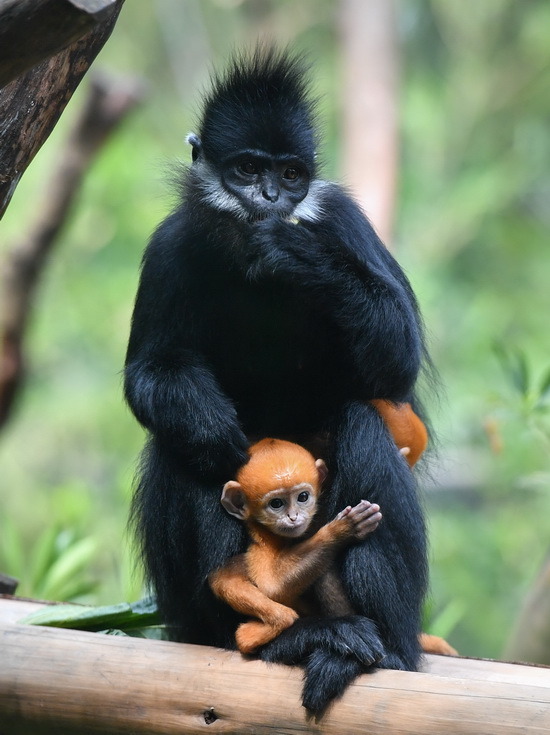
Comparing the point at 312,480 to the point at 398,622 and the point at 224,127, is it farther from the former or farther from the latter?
the point at 224,127

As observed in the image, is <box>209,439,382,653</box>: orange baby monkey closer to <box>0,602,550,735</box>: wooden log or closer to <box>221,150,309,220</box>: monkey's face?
<box>0,602,550,735</box>: wooden log

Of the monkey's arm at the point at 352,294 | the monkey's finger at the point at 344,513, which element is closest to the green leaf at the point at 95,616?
the monkey's finger at the point at 344,513

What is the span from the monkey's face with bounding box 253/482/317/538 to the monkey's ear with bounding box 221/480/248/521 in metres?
0.06

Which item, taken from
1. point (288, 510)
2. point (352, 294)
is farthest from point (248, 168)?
point (288, 510)

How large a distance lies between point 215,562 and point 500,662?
2.95 feet

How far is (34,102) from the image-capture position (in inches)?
91.8

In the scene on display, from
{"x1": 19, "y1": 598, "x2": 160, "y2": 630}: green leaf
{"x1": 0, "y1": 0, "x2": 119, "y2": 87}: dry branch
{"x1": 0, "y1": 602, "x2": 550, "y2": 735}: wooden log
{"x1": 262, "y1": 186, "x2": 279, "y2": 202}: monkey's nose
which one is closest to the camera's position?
{"x1": 0, "y1": 0, "x2": 119, "y2": 87}: dry branch

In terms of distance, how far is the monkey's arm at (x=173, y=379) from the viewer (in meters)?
2.52

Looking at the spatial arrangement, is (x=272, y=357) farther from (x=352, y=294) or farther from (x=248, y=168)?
(x=248, y=168)

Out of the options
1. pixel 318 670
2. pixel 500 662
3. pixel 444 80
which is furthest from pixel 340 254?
pixel 444 80

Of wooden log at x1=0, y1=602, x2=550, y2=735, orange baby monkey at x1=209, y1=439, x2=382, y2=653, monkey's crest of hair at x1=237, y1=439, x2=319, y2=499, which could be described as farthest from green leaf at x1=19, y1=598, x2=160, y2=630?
monkey's crest of hair at x1=237, y1=439, x2=319, y2=499

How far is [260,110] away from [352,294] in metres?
Answer: 0.65

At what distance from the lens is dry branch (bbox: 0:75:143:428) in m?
5.48

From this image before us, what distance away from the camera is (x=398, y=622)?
2459 millimetres
